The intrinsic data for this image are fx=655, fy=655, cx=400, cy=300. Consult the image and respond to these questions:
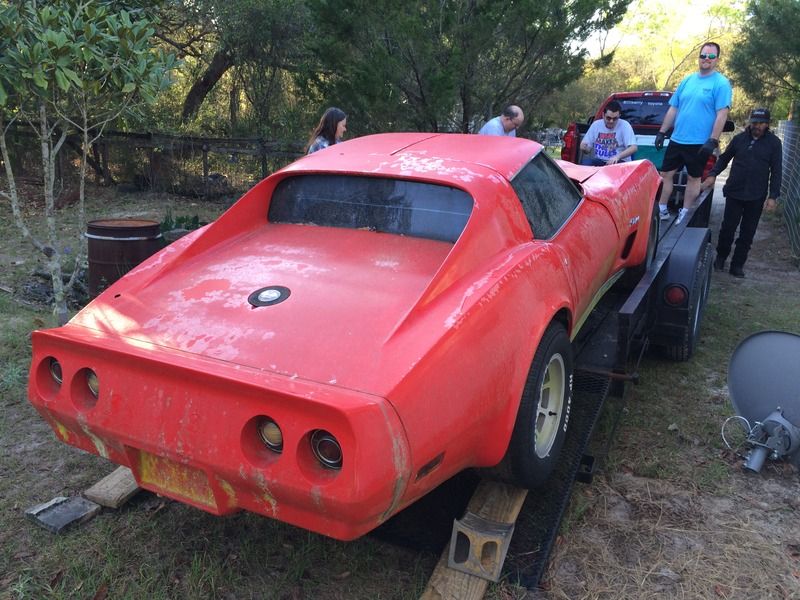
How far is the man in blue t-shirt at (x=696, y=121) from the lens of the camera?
6.18 meters

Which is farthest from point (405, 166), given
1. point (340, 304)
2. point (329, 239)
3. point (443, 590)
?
point (443, 590)

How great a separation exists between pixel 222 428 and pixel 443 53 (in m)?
7.31

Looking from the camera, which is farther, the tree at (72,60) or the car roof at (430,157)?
the tree at (72,60)

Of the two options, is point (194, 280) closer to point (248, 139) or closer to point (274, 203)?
point (274, 203)

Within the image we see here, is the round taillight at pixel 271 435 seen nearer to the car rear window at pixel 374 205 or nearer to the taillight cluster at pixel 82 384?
the taillight cluster at pixel 82 384

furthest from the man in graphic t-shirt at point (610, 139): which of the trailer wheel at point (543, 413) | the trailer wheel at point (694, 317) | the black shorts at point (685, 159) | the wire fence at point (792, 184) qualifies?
the trailer wheel at point (543, 413)

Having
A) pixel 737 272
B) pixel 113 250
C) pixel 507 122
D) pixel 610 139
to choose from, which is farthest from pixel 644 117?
pixel 113 250

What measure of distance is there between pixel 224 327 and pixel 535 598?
62.0 inches

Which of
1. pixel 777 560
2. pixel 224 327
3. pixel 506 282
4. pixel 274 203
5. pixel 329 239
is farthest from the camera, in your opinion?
pixel 274 203

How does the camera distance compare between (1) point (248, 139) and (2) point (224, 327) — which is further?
(1) point (248, 139)

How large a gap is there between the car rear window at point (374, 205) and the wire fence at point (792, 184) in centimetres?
732

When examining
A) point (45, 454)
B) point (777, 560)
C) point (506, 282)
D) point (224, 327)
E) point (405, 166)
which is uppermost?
point (405, 166)

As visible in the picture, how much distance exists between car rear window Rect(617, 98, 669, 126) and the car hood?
7540 mm

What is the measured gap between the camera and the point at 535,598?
253cm
